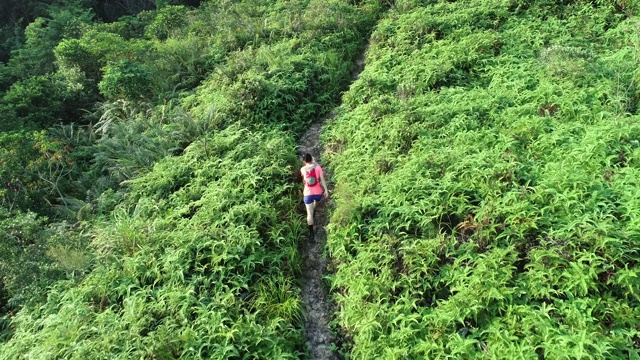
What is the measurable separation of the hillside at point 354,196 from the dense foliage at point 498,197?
0.14 feet

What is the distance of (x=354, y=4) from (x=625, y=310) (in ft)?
51.5

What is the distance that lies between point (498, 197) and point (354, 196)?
2.79 m

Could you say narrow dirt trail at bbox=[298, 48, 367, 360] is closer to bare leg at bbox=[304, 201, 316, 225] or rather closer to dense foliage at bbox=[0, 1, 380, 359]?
dense foliage at bbox=[0, 1, 380, 359]

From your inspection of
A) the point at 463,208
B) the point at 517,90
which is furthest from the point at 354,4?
the point at 463,208

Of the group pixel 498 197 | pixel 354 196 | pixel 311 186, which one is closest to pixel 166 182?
pixel 311 186

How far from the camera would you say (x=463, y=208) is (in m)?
7.09

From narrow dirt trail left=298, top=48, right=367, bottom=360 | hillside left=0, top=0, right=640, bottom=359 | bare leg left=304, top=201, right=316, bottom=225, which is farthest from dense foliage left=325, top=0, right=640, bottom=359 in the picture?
bare leg left=304, top=201, right=316, bottom=225

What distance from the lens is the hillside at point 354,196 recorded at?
579 centimetres

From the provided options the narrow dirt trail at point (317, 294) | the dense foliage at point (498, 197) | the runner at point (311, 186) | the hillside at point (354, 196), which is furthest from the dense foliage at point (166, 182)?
the dense foliage at point (498, 197)

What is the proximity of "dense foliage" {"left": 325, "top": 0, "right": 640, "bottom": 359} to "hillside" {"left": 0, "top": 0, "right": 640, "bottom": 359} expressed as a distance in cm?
4

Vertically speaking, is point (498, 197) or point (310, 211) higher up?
point (498, 197)

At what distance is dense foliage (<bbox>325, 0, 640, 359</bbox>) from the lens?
5414 mm

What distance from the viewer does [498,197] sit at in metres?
6.93

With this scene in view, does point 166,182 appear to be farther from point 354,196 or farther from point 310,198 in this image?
point 354,196
